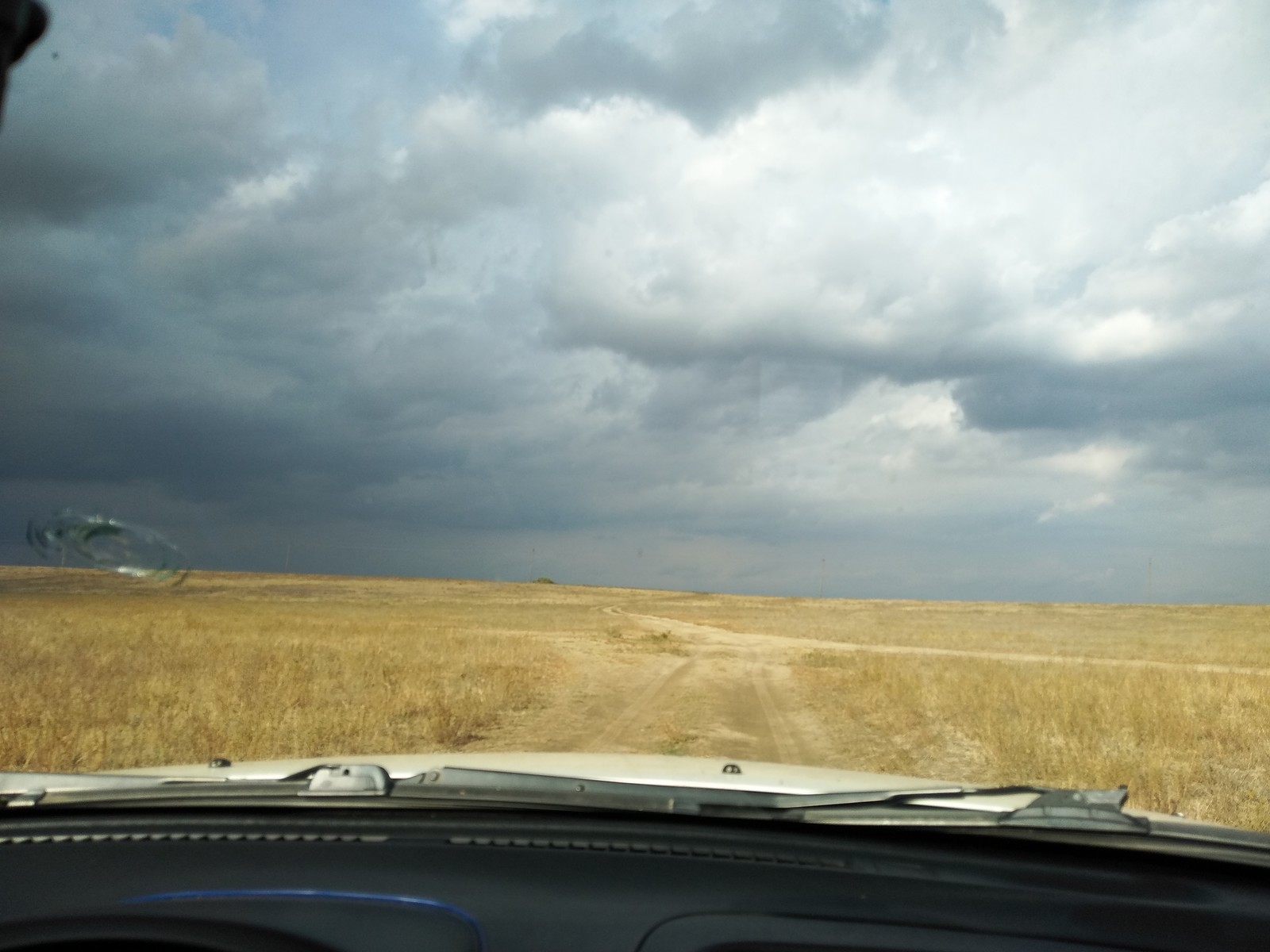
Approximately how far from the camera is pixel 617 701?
1638 cm

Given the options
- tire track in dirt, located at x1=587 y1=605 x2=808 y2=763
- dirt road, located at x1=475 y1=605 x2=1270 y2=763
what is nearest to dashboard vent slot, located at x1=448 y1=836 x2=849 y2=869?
tire track in dirt, located at x1=587 y1=605 x2=808 y2=763

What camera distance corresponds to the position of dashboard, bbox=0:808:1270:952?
2281 mm

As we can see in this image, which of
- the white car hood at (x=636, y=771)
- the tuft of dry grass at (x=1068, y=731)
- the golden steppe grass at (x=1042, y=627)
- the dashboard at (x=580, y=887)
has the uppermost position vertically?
the golden steppe grass at (x=1042, y=627)

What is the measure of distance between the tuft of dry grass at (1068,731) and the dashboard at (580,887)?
276 inches

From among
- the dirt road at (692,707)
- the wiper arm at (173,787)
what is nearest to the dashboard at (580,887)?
the wiper arm at (173,787)

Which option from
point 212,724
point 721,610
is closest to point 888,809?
point 212,724

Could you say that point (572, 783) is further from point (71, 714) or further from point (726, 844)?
point (71, 714)

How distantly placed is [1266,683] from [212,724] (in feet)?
74.6

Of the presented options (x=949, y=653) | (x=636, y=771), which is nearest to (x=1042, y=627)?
(x=949, y=653)

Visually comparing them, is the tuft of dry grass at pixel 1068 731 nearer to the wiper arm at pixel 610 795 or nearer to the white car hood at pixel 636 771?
the white car hood at pixel 636 771

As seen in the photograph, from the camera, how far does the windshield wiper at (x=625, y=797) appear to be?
2.89 m

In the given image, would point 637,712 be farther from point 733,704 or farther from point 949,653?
point 949,653

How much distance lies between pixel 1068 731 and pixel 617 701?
6.74 m

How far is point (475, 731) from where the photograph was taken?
41.5 ft
